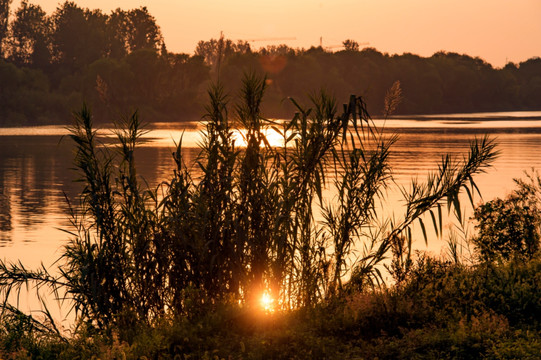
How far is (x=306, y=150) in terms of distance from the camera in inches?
443

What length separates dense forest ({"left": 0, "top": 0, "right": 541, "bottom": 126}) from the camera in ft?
388

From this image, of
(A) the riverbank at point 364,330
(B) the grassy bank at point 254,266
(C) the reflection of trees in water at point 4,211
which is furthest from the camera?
(C) the reflection of trees in water at point 4,211

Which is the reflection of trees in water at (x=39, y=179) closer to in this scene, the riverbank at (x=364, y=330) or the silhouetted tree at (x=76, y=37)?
the riverbank at (x=364, y=330)

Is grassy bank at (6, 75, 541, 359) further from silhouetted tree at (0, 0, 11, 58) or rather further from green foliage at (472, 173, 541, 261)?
silhouetted tree at (0, 0, 11, 58)

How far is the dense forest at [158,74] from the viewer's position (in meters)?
118

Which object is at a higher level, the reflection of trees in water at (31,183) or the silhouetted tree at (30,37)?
the silhouetted tree at (30,37)

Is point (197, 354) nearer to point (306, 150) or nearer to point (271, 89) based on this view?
point (306, 150)

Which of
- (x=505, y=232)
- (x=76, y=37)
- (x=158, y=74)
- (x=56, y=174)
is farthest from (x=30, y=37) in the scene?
(x=505, y=232)

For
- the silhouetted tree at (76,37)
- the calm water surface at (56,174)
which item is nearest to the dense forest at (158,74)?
the silhouetted tree at (76,37)

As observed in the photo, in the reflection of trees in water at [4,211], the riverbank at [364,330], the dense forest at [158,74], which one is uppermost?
the dense forest at [158,74]

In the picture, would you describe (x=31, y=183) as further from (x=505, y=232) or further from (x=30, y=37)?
(x=30, y=37)

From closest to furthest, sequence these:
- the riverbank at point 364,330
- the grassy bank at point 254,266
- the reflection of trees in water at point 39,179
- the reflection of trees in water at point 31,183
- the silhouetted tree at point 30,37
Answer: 1. the riverbank at point 364,330
2. the grassy bank at point 254,266
3. the reflection of trees in water at point 39,179
4. the reflection of trees in water at point 31,183
5. the silhouetted tree at point 30,37

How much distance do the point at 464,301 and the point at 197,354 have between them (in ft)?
11.4

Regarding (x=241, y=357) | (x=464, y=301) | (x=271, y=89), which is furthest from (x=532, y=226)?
(x=271, y=89)
